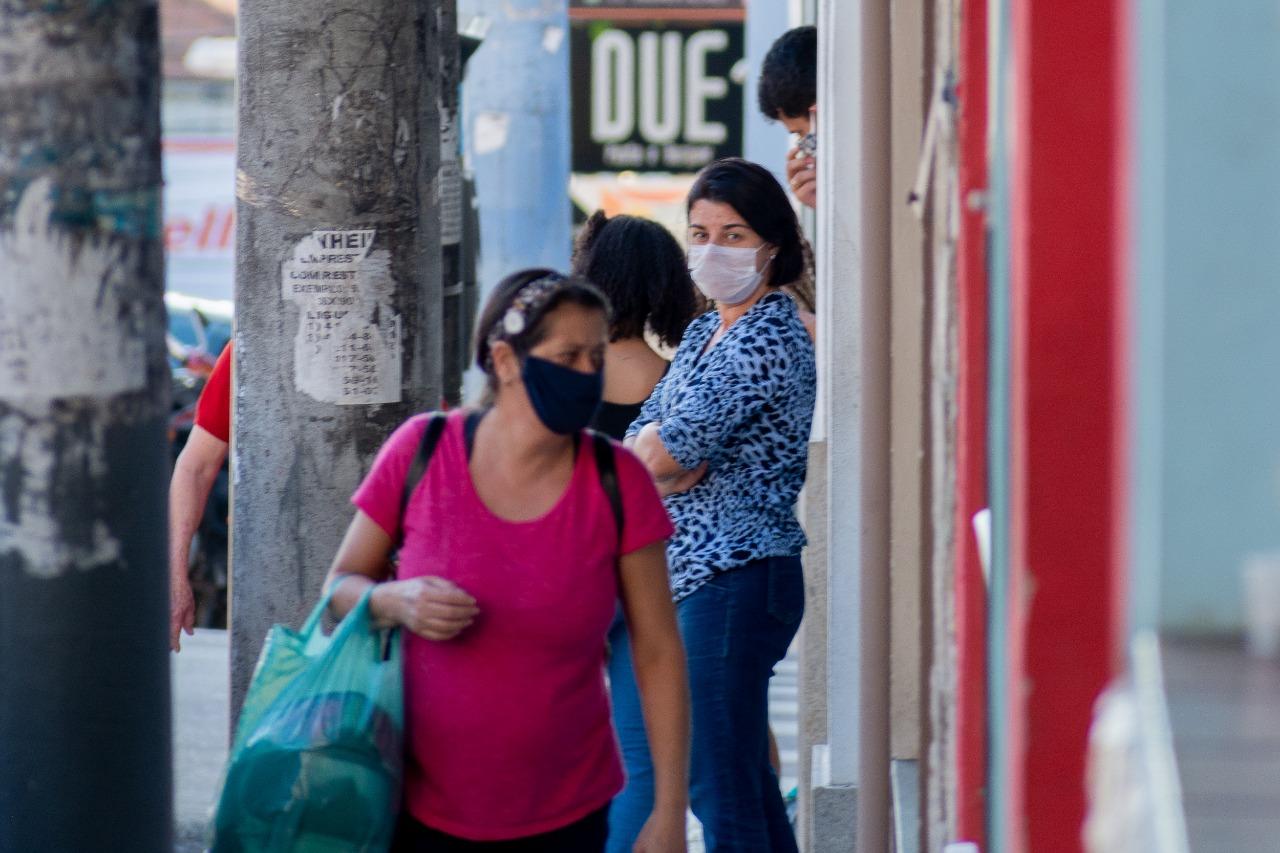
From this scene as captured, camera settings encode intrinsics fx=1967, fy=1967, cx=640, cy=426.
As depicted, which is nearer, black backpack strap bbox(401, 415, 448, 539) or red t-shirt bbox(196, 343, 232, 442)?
black backpack strap bbox(401, 415, 448, 539)

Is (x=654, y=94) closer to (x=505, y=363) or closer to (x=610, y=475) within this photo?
(x=505, y=363)

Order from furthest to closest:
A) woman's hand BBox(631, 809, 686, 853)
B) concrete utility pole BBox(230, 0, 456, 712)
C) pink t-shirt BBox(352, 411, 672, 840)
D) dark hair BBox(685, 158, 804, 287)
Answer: dark hair BBox(685, 158, 804, 287) < concrete utility pole BBox(230, 0, 456, 712) < woman's hand BBox(631, 809, 686, 853) < pink t-shirt BBox(352, 411, 672, 840)

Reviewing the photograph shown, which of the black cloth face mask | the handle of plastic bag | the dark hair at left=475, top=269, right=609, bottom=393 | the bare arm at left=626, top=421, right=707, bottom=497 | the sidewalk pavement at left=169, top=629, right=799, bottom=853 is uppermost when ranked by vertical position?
the dark hair at left=475, top=269, right=609, bottom=393

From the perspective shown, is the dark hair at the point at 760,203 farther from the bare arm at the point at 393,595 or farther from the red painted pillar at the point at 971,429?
the bare arm at the point at 393,595

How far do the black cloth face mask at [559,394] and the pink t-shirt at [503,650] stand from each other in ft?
0.37

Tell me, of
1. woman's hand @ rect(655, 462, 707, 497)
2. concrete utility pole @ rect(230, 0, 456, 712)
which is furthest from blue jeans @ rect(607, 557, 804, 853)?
concrete utility pole @ rect(230, 0, 456, 712)

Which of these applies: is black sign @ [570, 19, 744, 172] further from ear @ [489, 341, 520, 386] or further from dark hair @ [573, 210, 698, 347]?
ear @ [489, 341, 520, 386]

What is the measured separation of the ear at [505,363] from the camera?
344 centimetres

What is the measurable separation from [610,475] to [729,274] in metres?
1.71

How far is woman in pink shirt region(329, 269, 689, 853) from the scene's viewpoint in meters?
3.28

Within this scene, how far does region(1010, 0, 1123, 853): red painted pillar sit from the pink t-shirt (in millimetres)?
1480

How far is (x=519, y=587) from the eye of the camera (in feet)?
10.7

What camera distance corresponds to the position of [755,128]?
603 inches

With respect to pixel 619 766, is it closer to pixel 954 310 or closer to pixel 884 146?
pixel 954 310
